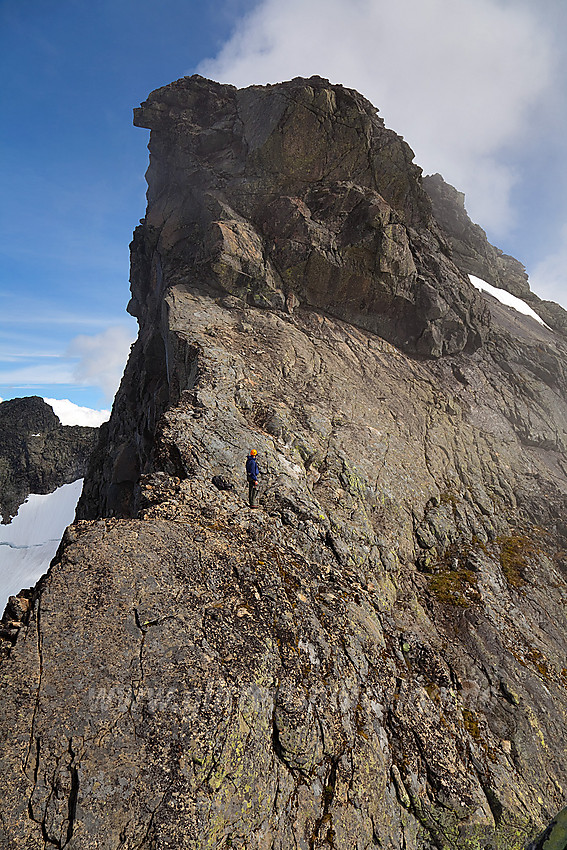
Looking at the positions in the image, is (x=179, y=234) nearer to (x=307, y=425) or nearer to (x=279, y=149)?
(x=279, y=149)

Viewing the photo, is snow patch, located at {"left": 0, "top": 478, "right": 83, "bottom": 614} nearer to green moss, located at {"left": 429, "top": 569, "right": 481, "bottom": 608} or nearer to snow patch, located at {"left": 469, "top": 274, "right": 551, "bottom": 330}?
snow patch, located at {"left": 469, "top": 274, "right": 551, "bottom": 330}

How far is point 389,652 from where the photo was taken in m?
15.1

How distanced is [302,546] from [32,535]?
104 m

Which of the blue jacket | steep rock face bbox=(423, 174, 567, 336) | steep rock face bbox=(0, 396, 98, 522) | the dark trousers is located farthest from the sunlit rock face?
steep rock face bbox=(0, 396, 98, 522)

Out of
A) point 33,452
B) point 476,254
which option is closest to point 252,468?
point 476,254

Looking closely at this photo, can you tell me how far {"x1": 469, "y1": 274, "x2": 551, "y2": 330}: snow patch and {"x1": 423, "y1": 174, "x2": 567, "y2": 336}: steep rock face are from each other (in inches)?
63.0

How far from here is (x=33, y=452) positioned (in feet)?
326

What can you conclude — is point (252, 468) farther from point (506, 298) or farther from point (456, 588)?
point (506, 298)

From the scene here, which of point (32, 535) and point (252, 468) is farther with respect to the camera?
point (32, 535)

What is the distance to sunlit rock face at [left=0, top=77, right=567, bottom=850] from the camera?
895 cm

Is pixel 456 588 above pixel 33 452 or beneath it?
beneath

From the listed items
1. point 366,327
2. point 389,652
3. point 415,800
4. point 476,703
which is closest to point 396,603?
point 389,652

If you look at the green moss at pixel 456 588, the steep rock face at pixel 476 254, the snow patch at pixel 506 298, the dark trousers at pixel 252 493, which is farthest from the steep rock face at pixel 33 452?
the green moss at pixel 456 588

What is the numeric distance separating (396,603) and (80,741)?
13446mm
